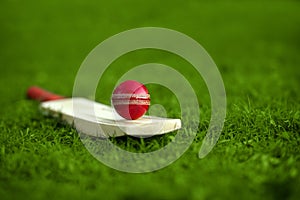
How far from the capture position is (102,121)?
2814mm

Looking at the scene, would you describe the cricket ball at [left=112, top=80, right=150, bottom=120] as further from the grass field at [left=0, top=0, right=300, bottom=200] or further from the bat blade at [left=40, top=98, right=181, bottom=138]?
the grass field at [left=0, top=0, right=300, bottom=200]

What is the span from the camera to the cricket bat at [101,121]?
2.57 metres

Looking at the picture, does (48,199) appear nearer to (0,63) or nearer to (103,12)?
(0,63)

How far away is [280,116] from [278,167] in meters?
0.87

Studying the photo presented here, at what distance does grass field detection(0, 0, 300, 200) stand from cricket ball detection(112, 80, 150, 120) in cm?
20

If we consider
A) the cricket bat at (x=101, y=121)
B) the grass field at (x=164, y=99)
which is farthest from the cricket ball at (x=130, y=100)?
the grass field at (x=164, y=99)

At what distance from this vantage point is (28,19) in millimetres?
9492

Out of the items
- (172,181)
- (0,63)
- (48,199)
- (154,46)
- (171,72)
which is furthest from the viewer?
(154,46)

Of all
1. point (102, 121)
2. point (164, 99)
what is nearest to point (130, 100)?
point (102, 121)

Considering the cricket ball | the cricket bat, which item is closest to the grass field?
the cricket bat

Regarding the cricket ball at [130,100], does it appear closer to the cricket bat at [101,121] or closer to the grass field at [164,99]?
the cricket bat at [101,121]

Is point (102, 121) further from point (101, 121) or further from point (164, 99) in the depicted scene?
point (164, 99)

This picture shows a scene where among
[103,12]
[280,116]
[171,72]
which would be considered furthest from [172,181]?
[103,12]

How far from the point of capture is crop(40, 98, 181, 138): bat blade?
2574 millimetres
